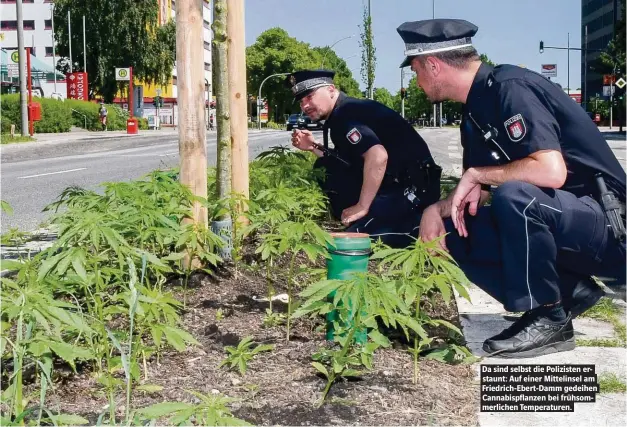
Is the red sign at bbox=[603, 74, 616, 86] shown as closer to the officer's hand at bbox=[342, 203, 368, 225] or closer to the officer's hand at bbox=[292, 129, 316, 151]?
the officer's hand at bbox=[292, 129, 316, 151]

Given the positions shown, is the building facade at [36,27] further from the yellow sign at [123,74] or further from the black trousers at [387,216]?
the black trousers at [387,216]

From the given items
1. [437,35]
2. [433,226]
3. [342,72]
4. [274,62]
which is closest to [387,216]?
[433,226]

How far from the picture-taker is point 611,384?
318 centimetres

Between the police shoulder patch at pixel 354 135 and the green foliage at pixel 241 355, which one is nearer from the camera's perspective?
the green foliage at pixel 241 355

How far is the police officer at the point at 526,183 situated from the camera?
351cm

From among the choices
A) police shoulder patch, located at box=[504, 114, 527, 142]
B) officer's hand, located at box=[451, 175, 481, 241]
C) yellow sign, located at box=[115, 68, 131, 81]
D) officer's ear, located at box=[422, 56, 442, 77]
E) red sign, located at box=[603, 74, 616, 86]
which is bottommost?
officer's hand, located at box=[451, 175, 481, 241]

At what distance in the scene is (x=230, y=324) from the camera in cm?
376

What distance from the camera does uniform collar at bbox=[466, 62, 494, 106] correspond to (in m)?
3.67

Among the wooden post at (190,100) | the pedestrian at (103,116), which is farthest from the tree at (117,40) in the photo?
the wooden post at (190,100)

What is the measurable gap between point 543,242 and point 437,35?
3.18 ft

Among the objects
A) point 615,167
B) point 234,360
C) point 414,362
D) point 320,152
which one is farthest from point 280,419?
point 320,152

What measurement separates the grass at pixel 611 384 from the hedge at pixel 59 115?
30.4 meters

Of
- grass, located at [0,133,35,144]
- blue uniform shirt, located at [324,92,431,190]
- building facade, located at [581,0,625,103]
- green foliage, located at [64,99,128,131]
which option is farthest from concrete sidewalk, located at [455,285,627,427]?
building facade, located at [581,0,625,103]

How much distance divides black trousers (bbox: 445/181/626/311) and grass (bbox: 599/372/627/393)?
44cm
